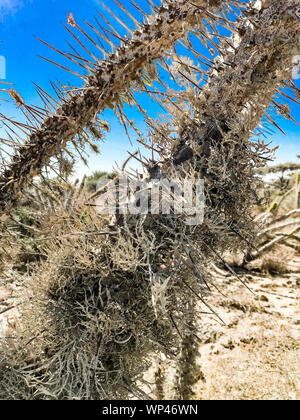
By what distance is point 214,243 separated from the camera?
1342mm

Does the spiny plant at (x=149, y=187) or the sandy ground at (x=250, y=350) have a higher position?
the spiny plant at (x=149, y=187)

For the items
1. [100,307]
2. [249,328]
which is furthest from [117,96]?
[249,328]

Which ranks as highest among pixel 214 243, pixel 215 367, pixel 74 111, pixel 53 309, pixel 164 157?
pixel 74 111

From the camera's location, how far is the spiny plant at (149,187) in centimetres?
115

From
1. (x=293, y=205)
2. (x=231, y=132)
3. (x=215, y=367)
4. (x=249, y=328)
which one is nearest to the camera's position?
(x=231, y=132)

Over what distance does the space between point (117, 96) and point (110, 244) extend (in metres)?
0.68

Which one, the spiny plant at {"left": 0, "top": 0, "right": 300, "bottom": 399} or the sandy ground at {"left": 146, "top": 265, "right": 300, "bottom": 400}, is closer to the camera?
the spiny plant at {"left": 0, "top": 0, "right": 300, "bottom": 399}

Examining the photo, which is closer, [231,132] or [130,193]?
[231,132]

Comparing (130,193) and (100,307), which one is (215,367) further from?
(130,193)

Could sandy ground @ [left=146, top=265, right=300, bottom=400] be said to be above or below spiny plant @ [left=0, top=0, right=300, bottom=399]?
below

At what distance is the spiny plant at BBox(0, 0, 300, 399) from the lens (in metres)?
1.15

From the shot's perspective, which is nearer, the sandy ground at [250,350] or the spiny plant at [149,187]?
the spiny plant at [149,187]

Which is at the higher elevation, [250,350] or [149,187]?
[149,187]

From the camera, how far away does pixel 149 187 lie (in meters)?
1.29
